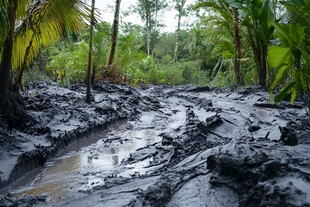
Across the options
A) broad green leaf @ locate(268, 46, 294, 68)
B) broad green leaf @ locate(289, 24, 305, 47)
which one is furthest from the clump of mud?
broad green leaf @ locate(289, 24, 305, 47)

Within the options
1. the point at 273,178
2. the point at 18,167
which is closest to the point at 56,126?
the point at 18,167

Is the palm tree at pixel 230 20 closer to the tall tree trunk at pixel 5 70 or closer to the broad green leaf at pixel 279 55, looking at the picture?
the tall tree trunk at pixel 5 70

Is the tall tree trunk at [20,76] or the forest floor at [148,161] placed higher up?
the tall tree trunk at [20,76]

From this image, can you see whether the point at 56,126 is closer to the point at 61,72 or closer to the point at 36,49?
the point at 36,49

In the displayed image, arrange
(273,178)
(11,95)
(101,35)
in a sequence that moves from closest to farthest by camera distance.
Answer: (273,178), (11,95), (101,35)

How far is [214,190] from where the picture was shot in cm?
296

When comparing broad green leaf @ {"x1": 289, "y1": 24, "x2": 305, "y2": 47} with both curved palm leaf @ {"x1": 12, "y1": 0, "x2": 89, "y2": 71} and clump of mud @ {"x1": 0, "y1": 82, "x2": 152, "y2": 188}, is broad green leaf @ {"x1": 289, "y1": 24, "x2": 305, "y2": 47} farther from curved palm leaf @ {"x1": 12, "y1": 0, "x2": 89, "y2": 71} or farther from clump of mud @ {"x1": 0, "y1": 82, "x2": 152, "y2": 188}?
curved palm leaf @ {"x1": 12, "y1": 0, "x2": 89, "y2": 71}

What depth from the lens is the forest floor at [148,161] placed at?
9.21 feet

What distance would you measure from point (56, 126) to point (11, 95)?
39.8 inches

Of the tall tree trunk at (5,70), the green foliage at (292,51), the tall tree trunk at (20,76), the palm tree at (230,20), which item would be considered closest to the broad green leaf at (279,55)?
the green foliage at (292,51)

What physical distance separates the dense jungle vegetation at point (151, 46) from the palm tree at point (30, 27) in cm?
2

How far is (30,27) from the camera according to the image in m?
5.93

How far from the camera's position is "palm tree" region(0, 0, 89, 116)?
5574 millimetres

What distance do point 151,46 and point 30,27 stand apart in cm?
2891
